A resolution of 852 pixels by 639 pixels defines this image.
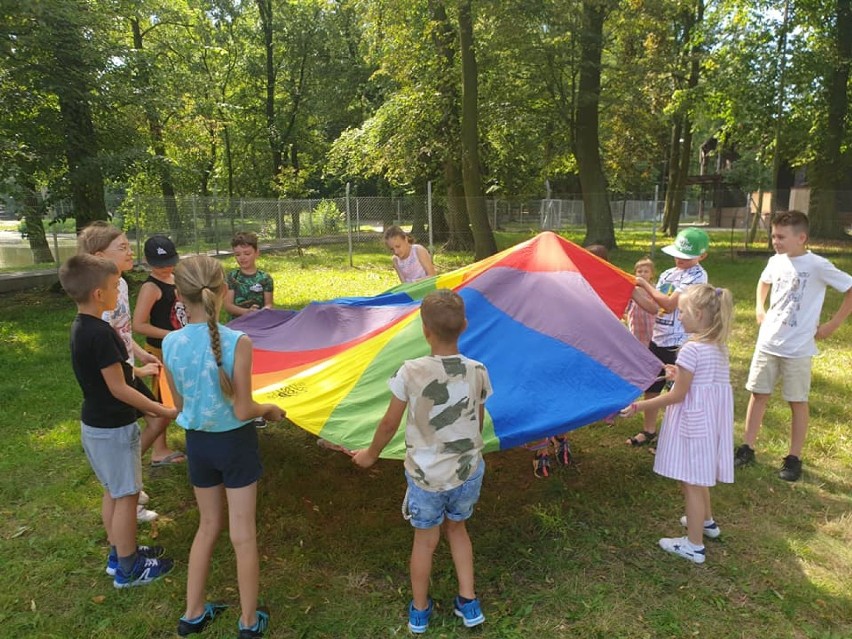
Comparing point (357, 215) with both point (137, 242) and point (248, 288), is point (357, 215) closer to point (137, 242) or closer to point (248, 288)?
point (137, 242)

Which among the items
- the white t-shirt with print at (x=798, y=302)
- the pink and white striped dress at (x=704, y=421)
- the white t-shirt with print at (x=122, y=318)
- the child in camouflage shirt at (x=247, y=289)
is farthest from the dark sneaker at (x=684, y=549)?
the child in camouflage shirt at (x=247, y=289)

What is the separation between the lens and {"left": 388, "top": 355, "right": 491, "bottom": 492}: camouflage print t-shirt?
8.00 ft

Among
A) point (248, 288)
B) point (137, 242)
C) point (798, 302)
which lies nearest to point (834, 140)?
point (798, 302)

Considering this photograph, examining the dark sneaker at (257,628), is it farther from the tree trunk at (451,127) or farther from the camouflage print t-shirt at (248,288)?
the tree trunk at (451,127)

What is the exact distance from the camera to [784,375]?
158 inches

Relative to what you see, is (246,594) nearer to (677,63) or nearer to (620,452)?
(620,452)

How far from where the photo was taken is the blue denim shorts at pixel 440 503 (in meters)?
2.54

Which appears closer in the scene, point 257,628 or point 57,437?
point 257,628

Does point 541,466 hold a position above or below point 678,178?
below

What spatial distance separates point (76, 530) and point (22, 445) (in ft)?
5.25

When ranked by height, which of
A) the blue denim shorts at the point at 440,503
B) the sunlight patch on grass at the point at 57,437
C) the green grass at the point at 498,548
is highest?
the blue denim shorts at the point at 440,503

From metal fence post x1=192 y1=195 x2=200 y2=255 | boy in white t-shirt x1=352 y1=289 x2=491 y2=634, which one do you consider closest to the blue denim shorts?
boy in white t-shirt x1=352 y1=289 x2=491 y2=634

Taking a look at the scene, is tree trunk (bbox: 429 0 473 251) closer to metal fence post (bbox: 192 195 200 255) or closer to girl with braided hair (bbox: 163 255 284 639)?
A: metal fence post (bbox: 192 195 200 255)

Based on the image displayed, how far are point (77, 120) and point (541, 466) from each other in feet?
33.6
